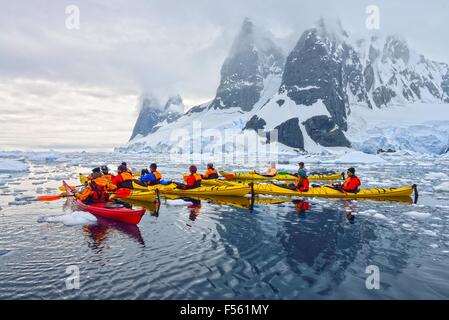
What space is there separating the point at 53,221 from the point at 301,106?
113 metres

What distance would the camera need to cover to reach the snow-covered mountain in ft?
365

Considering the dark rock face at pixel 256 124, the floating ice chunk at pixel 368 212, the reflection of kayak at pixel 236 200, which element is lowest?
the floating ice chunk at pixel 368 212

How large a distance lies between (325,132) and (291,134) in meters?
10.7

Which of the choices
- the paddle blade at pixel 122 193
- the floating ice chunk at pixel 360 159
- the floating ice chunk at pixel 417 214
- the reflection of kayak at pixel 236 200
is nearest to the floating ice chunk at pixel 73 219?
the paddle blade at pixel 122 193

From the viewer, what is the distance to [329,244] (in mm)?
9789

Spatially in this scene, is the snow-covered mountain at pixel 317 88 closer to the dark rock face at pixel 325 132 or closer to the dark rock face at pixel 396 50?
the dark rock face at pixel 325 132

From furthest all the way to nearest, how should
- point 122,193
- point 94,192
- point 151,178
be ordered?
point 151,178 → point 122,193 → point 94,192

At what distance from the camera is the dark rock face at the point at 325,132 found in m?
108

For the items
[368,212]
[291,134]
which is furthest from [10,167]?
[291,134]

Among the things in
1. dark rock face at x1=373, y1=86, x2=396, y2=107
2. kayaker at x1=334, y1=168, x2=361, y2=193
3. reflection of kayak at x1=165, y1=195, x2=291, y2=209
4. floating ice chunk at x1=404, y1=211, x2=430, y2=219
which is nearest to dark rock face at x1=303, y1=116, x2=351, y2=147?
dark rock face at x1=373, y1=86, x2=396, y2=107

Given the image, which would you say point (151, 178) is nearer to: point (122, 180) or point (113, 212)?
point (122, 180)

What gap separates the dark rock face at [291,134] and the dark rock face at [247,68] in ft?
197

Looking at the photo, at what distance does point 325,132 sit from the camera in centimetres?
10900

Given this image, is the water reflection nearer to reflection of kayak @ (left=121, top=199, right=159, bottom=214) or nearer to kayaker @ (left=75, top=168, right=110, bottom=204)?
kayaker @ (left=75, top=168, right=110, bottom=204)
